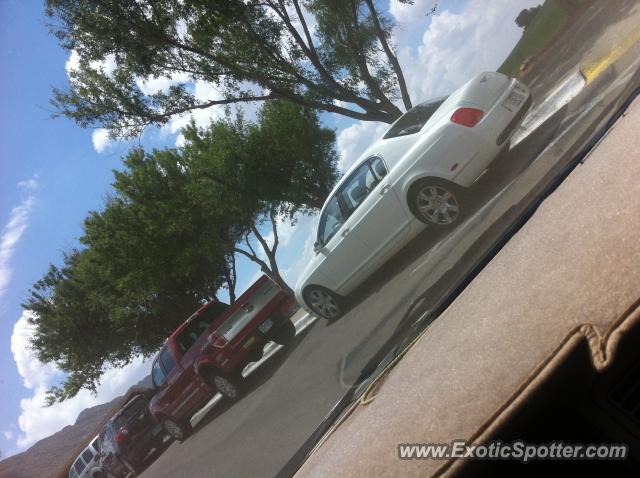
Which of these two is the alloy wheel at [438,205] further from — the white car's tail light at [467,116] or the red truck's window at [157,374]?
the red truck's window at [157,374]

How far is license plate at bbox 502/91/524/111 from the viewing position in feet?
21.3

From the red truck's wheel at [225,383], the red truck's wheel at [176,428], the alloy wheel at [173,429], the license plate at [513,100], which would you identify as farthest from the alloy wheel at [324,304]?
the alloy wheel at [173,429]

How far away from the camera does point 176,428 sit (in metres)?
11.3

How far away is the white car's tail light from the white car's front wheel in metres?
0.76

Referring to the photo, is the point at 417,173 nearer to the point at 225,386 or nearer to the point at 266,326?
the point at 266,326

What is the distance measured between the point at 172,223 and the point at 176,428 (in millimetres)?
13917

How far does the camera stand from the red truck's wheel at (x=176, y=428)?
10865 millimetres

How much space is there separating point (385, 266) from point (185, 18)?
9626 millimetres

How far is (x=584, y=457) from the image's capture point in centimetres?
124

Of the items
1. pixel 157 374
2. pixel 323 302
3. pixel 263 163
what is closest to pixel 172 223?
pixel 263 163

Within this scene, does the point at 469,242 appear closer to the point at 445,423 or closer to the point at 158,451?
the point at 445,423

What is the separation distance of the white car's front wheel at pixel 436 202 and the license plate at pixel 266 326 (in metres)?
5.00

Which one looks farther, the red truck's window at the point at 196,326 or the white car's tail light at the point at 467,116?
the red truck's window at the point at 196,326

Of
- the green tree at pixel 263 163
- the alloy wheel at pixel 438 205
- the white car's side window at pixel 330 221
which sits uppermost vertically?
the green tree at pixel 263 163
